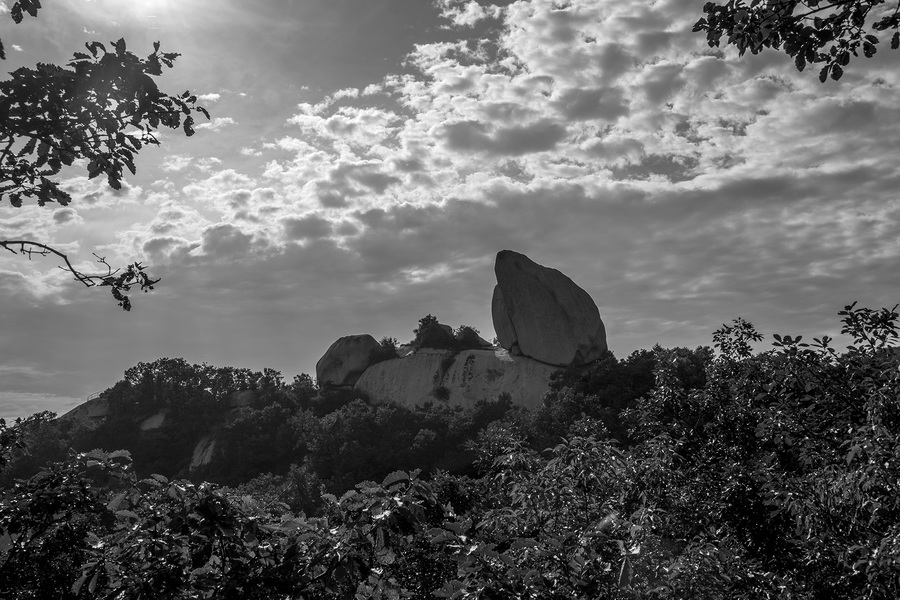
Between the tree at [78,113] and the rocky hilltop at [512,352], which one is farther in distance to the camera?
the rocky hilltop at [512,352]

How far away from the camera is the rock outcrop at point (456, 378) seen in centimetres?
5316

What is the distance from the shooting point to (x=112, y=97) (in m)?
4.39

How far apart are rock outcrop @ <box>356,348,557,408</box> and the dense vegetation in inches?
1572

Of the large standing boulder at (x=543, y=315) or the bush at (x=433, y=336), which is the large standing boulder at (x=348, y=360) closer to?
the bush at (x=433, y=336)

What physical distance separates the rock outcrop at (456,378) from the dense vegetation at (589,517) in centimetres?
3992

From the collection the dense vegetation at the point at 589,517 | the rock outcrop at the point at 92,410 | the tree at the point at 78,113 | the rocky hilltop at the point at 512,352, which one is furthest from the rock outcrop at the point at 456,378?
the tree at the point at 78,113

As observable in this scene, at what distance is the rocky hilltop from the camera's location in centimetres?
5403

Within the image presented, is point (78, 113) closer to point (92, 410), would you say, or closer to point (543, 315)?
point (543, 315)

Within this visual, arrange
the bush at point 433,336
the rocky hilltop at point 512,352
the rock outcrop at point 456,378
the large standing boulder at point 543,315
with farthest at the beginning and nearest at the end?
1. the bush at point 433,336
2. the large standing boulder at point 543,315
3. the rocky hilltop at point 512,352
4. the rock outcrop at point 456,378

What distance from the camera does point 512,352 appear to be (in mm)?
56469

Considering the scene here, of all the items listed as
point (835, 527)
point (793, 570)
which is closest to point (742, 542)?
point (793, 570)

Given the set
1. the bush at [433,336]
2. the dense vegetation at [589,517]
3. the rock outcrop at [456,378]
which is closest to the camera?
the dense vegetation at [589,517]

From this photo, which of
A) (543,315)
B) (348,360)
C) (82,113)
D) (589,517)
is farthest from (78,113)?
(348,360)

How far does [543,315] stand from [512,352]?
14.2ft
